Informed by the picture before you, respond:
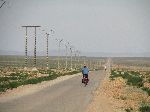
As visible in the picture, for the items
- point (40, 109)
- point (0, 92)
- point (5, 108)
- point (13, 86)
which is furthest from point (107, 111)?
point (13, 86)

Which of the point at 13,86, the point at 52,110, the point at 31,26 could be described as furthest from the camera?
the point at 31,26

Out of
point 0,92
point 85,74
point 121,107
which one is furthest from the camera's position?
point 85,74

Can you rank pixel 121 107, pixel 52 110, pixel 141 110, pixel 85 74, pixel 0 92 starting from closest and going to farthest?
pixel 52 110 < pixel 141 110 < pixel 121 107 < pixel 0 92 < pixel 85 74

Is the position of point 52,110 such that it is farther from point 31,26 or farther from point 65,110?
point 31,26

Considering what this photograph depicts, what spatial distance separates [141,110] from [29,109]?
559cm

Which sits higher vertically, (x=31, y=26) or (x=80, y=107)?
(x=31, y=26)

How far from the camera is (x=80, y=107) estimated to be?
756 inches

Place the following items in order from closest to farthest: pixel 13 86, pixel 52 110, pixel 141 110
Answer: pixel 52 110 < pixel 141 110 < pixel 13 86

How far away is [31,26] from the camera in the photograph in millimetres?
85625

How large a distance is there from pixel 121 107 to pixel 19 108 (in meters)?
5.75

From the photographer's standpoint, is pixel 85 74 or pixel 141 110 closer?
pixel 141 110

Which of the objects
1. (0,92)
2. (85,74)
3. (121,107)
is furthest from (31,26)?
(121,107)

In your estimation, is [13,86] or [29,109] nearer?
[29,109]

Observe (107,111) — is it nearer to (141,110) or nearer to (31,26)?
(141,110)
